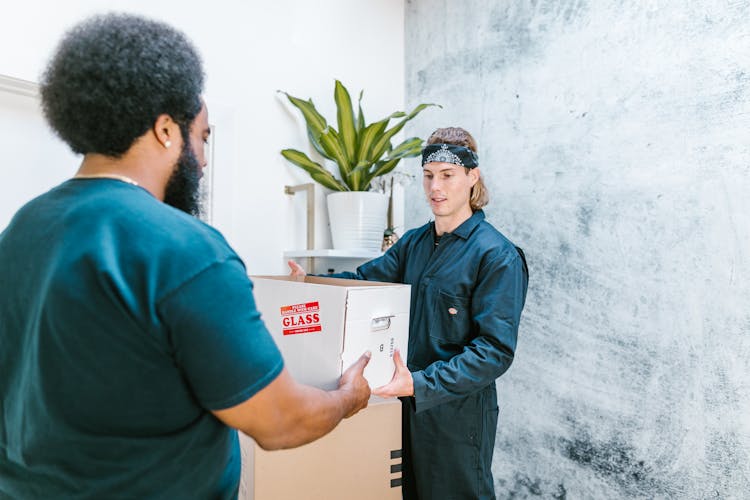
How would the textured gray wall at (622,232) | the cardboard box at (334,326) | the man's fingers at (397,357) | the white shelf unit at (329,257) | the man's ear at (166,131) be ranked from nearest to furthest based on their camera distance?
the man's ear at (166,131) < the cardboard box at (334,326) < the man's fingers at (397,357) < the textured gray wall at (622,232) < the white shelf unit at (329,257)

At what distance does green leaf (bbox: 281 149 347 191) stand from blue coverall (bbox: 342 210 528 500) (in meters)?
0.67

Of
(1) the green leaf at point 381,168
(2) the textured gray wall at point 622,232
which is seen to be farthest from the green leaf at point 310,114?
(2) the textured gray wall at point 622,232

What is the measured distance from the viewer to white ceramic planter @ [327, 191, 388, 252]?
2133 millimetres

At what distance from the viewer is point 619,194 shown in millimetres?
1776

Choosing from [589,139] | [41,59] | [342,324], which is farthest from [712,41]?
[41,59]

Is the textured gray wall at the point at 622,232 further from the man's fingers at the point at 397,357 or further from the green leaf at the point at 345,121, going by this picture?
the man's fingers at the point at 397,357

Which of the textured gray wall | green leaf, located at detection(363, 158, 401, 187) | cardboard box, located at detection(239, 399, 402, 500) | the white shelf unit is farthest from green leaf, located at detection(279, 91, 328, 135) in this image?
cardboard box, located at detection(239, 399, 402, 500)

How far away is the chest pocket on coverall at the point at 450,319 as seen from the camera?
5.04 feet

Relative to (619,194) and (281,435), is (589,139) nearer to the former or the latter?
(619,194)

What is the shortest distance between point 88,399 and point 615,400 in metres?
1.69

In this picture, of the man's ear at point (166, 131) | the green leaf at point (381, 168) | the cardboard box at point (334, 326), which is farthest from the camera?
the green leaf at point (381, 168)

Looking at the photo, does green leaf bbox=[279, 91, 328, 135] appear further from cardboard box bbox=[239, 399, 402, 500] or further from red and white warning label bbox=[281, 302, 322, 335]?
cardboard box bbox=[239, 399, 402, 500]

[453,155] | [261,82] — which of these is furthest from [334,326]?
[261,82]

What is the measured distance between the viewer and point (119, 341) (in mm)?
622
